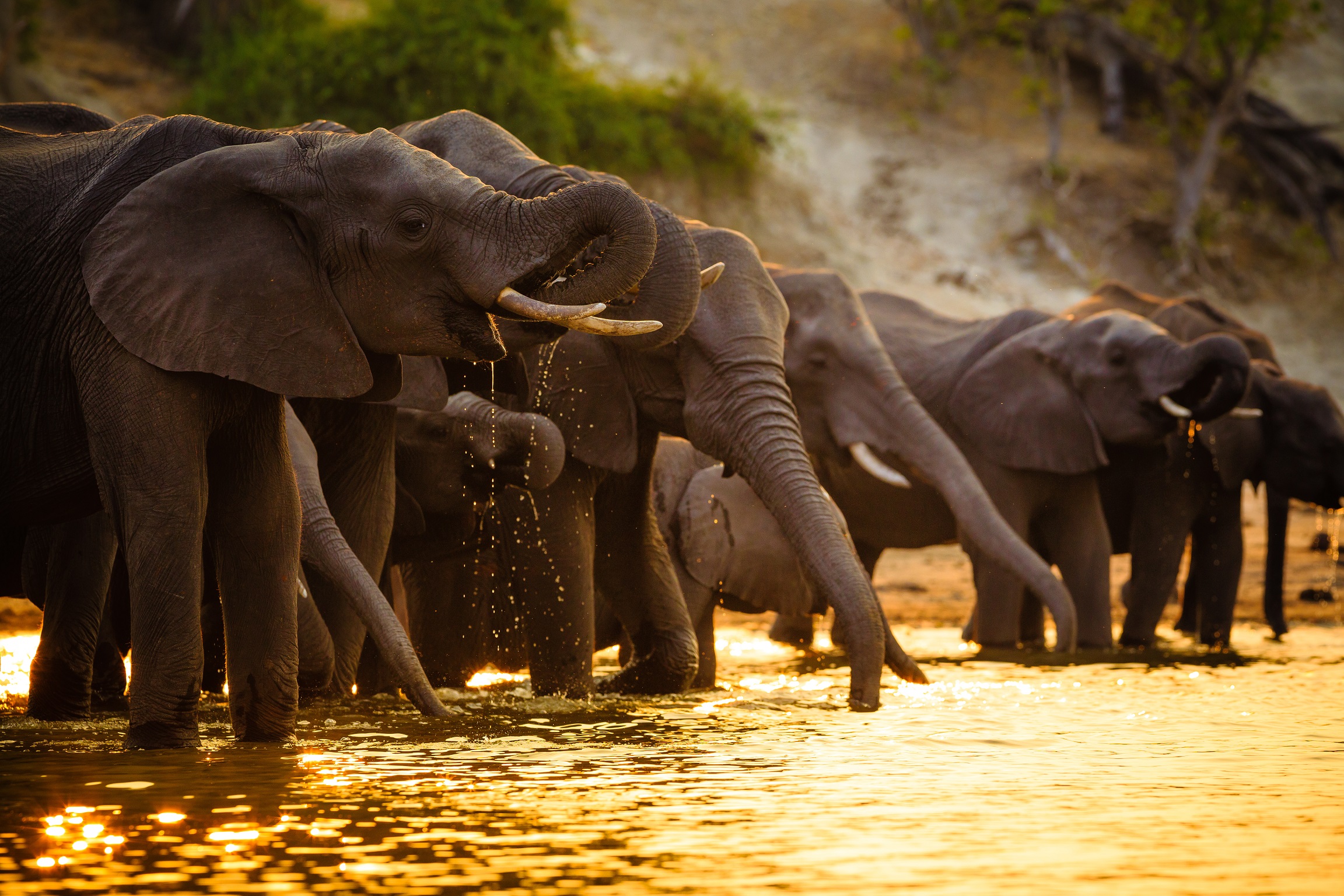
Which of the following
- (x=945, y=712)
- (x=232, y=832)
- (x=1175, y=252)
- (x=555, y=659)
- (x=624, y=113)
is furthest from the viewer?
(x=1175, y=252)

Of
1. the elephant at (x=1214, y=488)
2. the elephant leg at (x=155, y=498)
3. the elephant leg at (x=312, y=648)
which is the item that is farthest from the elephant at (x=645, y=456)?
the elephant at (x=1214, y=488)

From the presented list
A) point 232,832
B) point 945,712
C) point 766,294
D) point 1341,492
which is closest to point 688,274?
point 766,294

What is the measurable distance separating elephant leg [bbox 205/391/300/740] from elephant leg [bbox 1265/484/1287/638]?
7.63 meters

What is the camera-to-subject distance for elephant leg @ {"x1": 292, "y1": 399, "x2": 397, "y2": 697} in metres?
5.70

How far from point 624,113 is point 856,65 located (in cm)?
1505

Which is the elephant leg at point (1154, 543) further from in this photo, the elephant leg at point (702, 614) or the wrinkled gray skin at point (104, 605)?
the wrinkled gray skin at point (104, 605)

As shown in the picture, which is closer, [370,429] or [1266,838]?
[1266,838]

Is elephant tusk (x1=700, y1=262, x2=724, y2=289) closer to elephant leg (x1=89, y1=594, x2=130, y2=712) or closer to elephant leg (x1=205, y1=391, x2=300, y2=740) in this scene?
elephant leg (x1=205, y1=391, x2=300, y2=740)

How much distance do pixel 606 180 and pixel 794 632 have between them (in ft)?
→ 15.6

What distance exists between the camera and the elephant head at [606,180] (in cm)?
563

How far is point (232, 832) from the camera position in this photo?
3443 mm

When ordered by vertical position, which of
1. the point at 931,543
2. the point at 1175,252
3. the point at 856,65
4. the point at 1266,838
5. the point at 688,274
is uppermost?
→ the point at 856,65

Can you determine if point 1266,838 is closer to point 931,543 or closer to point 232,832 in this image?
point 232,832

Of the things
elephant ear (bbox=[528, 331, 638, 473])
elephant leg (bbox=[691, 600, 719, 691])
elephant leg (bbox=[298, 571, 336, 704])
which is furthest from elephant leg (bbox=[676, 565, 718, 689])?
elephant leg (bbox=[298, 571, 336, 704])
